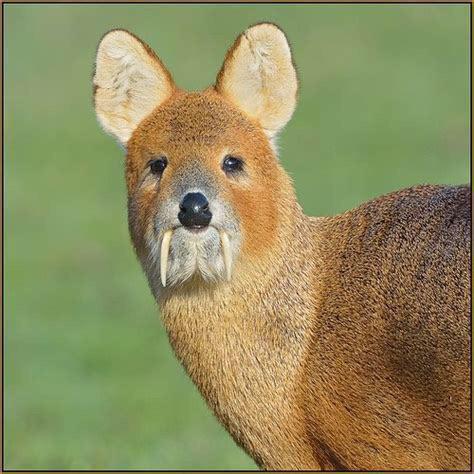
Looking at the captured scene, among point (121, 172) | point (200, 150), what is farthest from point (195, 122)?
point (121, 172)

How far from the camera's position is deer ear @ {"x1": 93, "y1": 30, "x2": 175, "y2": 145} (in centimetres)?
799

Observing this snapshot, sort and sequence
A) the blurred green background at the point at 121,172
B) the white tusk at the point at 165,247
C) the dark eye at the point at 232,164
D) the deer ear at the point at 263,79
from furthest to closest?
the blurred green background at the point at 121,172, the deer ear at the point at 263,79, the dark eye at the point at 232,164, the white tusk at the point at 165,247

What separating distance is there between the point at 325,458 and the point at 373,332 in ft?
2.27

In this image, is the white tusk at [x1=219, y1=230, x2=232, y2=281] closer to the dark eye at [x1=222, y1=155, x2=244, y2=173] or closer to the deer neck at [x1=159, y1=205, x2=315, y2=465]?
the deer neck at [x1=159, y1=205, x2=315, y2=465]

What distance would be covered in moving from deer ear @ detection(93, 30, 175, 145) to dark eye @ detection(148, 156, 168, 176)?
1.67ft

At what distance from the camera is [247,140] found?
7797 millimetres

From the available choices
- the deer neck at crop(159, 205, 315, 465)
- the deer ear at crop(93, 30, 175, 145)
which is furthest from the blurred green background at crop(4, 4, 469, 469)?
the deer ear at crop(93, 30, 175, 145)

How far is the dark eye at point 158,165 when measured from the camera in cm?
765

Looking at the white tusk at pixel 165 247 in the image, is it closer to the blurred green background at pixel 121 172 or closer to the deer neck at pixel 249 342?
the deer neck at pixel 249 342

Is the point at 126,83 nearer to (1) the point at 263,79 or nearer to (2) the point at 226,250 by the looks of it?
(1) the point at 263,79

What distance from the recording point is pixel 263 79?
794 centimetres

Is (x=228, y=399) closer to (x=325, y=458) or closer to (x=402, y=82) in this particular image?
(x=325, y=458)

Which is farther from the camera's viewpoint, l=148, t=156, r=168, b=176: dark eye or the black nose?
l=148, t=156, r=168, b=176: dark eye

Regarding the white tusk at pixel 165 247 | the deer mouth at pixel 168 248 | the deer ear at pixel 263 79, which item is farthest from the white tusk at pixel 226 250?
the deer ear at pixel 263 79
